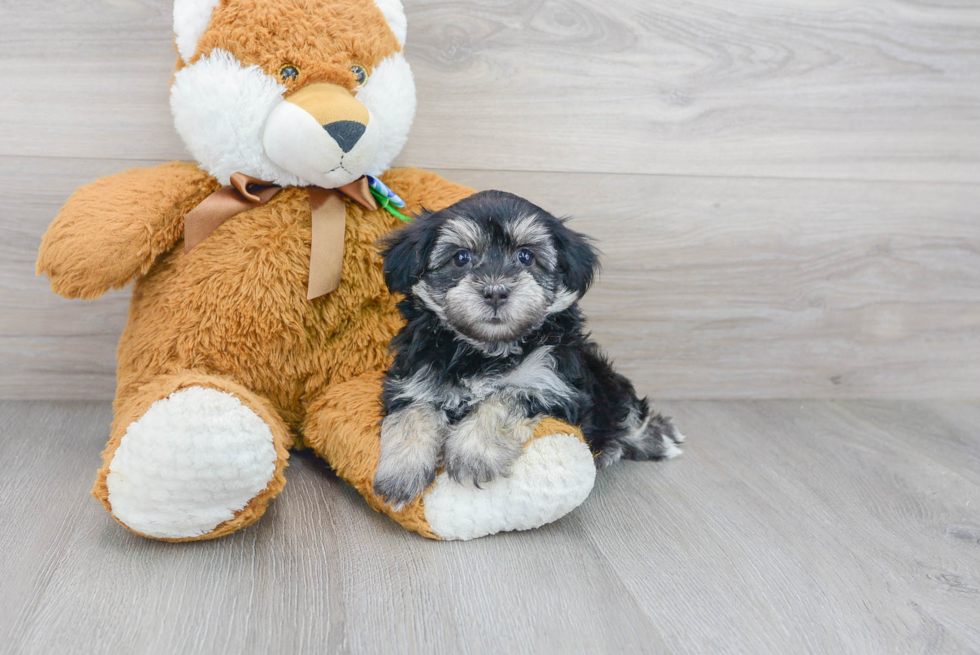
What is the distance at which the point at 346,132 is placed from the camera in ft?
4.75

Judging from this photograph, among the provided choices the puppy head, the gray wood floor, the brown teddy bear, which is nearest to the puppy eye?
the puppy head

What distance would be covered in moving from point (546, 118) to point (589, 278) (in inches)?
27.3

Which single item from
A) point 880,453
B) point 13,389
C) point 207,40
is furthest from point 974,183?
point 13,389

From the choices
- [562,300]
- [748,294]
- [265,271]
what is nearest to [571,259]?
[562,300]

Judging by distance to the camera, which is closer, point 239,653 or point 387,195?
point 239,653

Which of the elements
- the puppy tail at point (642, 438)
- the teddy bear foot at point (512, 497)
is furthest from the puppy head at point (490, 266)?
the puppy tail at point (642, 438)

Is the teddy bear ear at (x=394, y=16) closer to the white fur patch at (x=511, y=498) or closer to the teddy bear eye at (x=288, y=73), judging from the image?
the teddy bear eye at (x=288, y=73)

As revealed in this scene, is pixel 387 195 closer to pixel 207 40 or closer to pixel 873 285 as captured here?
pixel 207 40

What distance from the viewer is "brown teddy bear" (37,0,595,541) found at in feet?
4.32

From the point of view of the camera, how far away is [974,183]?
2.24 metres

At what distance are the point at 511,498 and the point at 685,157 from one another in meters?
1.17

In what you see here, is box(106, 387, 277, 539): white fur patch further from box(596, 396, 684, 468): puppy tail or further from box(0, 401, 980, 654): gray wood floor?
box(596, 396, 684, 468): puppy tail

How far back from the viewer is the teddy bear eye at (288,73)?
146 cm

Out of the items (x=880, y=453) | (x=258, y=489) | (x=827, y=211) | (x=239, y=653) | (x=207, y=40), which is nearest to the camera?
(x=239, y=653)
